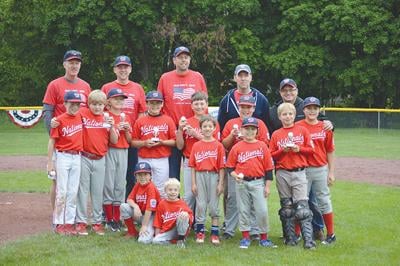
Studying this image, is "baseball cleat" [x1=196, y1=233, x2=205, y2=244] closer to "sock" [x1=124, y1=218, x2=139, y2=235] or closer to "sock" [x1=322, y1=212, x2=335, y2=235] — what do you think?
"sock" [x1=124, y1=218, x2=139, y2=235]

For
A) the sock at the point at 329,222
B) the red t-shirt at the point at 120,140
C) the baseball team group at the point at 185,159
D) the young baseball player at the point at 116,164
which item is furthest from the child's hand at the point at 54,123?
the sock at the point at 329,222

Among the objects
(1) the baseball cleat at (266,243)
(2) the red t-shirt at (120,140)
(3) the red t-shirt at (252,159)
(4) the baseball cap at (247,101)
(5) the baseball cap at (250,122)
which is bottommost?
(1) the baseball cleat at (266,243)

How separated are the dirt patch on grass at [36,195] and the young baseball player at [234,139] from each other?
90.1 inches

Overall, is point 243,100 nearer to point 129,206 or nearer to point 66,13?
point 129,206

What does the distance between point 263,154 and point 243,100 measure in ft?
2.33

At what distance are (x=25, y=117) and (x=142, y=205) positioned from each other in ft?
73.3

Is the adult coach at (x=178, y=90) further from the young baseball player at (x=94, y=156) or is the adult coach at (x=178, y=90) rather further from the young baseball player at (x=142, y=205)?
the young baseball player at (x=94, y=156)

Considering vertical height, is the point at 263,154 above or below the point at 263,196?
above

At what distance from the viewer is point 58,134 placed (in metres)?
8.07

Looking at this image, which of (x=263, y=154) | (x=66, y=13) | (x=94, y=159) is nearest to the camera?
(x=263, y=154)

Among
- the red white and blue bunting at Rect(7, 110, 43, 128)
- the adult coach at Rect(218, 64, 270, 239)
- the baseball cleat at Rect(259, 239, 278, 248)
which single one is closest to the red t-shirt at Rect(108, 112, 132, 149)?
the adult coach at Rect(218, 64, 270, 239)

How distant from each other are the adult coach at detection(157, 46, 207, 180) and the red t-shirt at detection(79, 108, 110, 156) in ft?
2.86

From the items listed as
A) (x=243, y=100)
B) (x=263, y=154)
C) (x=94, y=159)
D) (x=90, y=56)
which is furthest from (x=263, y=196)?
(x=90, y=56)

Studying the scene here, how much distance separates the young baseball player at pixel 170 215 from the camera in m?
7.81
